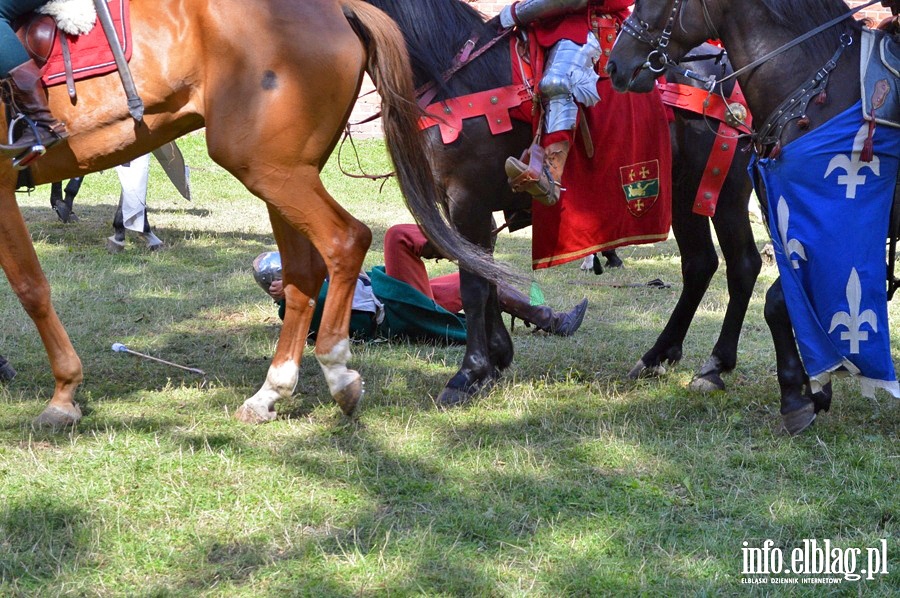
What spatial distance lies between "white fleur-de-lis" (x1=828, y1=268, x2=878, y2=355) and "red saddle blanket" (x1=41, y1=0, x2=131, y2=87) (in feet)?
10.1

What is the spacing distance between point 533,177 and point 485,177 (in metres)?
0.37

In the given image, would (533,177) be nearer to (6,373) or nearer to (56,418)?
(56,418)

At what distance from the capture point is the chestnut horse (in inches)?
163

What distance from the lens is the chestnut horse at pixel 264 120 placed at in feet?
13.6

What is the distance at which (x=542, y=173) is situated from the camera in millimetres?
4516

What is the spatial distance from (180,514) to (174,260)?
573cm

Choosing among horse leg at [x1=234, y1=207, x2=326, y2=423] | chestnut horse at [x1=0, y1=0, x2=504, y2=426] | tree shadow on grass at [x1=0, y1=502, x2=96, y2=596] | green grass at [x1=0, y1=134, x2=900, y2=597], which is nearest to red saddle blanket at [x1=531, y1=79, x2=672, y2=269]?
chestnut horse at [x1=0, y1=0, x2=504, y2=426]

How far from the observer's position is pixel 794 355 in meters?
4.35

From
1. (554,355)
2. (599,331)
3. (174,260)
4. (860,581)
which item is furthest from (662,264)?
(860,581)

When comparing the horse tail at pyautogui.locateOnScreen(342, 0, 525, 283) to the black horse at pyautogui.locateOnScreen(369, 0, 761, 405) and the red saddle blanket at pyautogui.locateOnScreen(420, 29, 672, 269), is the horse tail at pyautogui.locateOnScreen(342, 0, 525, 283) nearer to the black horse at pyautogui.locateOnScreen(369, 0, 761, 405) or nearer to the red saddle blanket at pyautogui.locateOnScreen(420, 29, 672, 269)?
the black horse at pyautogui.locateOnScreen(369, 0, 761, 405)

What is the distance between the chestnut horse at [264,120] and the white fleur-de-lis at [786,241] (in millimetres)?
1210

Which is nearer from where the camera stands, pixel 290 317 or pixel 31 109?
pixel 31 109

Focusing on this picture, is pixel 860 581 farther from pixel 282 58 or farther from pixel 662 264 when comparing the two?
pixel 662 264

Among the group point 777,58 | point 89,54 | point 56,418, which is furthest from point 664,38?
point 56,418
